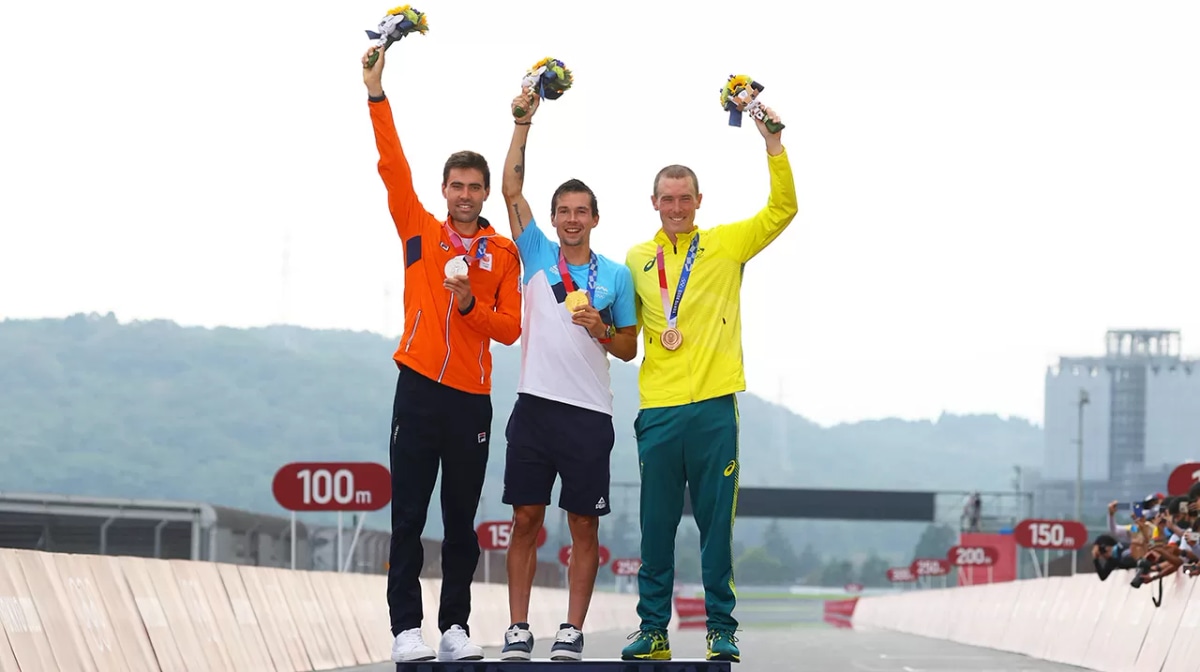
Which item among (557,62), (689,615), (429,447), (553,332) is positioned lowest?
(689,615)

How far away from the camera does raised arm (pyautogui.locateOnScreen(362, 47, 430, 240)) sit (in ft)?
30.0

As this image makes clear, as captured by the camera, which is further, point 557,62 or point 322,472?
point 322,472

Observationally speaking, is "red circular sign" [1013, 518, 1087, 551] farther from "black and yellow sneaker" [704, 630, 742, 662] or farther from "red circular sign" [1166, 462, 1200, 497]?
"black and yellow sneaker" [704, 630, 742, 662]

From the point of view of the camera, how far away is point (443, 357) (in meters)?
8.95

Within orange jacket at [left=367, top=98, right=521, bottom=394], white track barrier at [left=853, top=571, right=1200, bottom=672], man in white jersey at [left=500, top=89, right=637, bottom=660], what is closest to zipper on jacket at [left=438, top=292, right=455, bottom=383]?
orange jacket at [left=367, top=98, right=521, bottom=394]

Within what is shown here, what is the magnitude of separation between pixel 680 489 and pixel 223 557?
40.4 metres

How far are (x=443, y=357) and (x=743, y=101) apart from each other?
2.03m

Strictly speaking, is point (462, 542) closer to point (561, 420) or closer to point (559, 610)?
point (561, 420)

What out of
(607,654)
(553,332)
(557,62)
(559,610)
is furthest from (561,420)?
(559,610)

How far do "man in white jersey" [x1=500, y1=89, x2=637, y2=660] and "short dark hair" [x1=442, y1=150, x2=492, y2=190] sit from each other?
345 millimetres

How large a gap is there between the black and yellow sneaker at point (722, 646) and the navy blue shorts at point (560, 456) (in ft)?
2.60

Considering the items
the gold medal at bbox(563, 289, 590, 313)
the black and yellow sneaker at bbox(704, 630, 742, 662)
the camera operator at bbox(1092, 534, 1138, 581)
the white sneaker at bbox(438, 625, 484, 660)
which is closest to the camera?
the white sneaker at bbox(438, 625, 484, 660)

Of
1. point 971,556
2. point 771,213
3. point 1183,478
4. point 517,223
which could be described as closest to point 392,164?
point 517,223

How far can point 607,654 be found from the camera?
18.2 m
